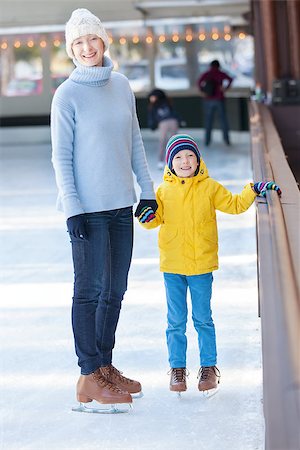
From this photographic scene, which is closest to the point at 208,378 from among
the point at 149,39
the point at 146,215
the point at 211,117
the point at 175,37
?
the point at 146,215

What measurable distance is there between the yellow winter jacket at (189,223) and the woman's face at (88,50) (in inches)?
20.1

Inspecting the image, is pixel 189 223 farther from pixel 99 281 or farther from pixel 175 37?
pixel 175 37

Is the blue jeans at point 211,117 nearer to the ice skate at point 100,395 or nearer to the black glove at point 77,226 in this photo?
the ice skate at point 100,395

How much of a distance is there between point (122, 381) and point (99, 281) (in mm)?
422

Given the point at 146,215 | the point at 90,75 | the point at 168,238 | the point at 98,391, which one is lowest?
the point at 98,391

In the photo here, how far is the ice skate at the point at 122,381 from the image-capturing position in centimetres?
392

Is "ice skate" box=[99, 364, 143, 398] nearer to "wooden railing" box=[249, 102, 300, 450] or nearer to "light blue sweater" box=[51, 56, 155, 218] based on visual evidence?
"light blue sweater" box=[51, 56, 155, 218]

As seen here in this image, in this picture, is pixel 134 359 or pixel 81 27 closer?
pixel 81 27

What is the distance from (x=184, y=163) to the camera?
382 centimetres

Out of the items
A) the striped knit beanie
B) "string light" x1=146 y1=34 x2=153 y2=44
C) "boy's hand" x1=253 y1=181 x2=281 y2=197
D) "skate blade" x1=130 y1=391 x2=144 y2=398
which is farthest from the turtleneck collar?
"string light" x1=146 y1=34 x2=153 y2=44

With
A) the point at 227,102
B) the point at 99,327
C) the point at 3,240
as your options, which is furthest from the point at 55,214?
the point at 227,102

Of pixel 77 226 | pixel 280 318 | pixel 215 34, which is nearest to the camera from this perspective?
pixel 280 318

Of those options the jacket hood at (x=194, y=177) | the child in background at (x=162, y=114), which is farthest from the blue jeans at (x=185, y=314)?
the child in background at (x=162, y=114)

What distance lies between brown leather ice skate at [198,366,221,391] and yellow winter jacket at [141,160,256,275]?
0.39 metres
